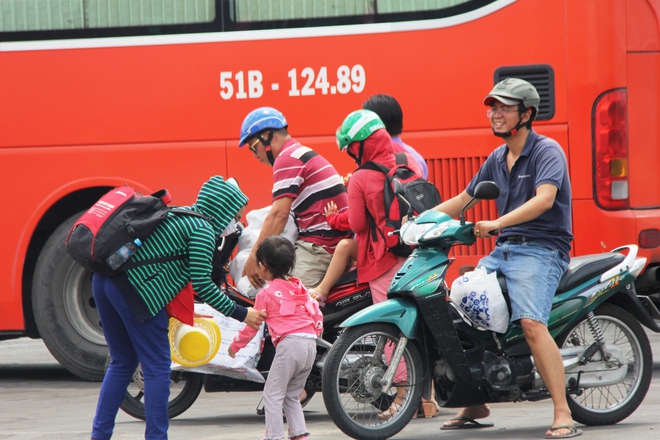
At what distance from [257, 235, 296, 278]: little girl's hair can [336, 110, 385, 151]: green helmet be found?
1.07m

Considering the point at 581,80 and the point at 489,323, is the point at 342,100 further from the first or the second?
the point at 489,323

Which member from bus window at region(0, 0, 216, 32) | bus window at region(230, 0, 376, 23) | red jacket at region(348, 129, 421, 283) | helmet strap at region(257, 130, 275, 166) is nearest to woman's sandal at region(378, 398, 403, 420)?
red jacket at region(348, 129, 421, 283)

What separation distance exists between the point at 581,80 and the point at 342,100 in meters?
1.74

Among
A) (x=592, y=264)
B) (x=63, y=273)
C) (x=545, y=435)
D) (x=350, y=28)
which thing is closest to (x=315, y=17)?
(x=350, y=28)

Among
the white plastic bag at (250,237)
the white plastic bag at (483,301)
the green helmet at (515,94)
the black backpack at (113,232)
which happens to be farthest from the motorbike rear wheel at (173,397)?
the green helmet at (515,94)

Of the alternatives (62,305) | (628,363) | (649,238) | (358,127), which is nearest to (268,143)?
(358,127)

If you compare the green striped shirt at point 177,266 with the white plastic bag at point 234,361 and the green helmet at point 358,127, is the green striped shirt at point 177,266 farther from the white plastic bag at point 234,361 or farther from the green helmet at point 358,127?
the green helmet at point 358,127

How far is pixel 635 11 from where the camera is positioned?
7.78 meters

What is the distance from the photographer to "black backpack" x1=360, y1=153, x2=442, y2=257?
596cm

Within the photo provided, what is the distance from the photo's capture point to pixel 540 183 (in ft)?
18.1

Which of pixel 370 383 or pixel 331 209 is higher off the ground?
pixel 331 209

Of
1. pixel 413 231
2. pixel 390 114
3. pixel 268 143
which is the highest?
pixel 390 114

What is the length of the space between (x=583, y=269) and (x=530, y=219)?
553 mm

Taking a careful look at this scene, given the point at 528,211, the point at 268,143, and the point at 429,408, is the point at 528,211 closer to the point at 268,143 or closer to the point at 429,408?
the point at 429,408
